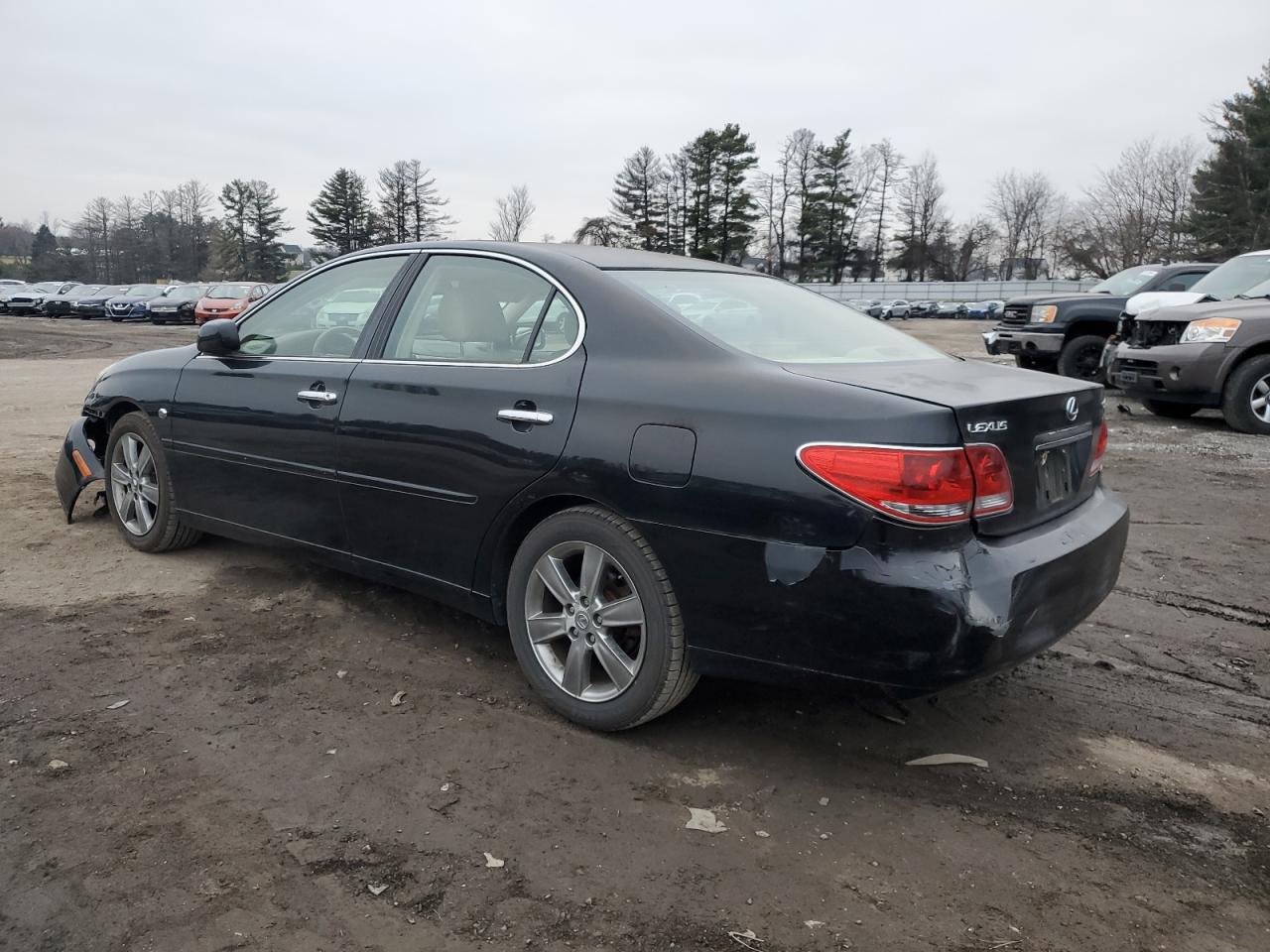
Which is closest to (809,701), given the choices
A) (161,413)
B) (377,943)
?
(377,943)

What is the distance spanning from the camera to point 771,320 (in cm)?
338

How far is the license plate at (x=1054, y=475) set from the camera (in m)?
2.80

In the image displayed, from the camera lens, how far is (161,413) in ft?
15.2

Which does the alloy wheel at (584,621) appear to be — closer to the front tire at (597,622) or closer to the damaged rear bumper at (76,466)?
the front tire at (597,622)

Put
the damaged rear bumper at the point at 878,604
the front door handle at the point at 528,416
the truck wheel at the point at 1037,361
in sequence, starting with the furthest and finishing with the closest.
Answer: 1. the truck wheel at the point at 1037,361
2. the front door handle at the point at 528,416
3. the damaged rear bumper at the point at 878,604

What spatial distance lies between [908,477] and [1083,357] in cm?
1228

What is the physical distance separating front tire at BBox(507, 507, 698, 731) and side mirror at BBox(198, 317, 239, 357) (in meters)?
1.97

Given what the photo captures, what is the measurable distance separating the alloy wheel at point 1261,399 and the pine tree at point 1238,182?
1677 inches

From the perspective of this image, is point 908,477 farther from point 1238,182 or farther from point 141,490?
point 1238,182

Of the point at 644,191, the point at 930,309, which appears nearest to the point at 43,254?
the point at 644,191

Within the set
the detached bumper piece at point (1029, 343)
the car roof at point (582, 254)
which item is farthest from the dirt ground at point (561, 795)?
the detached bumper piece at point (1029, 343)

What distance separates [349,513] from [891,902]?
2.42m

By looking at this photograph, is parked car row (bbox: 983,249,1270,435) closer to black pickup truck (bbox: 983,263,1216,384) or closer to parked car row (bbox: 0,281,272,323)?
black pickup truck (bbox: 983,263,1216,384)

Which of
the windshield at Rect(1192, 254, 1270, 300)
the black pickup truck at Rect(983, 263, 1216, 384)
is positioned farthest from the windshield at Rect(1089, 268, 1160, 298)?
the windshield at Rect(1192, 254, 1270, 300)
